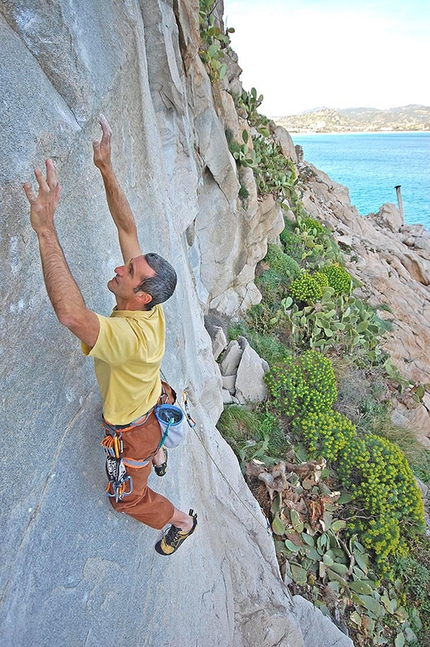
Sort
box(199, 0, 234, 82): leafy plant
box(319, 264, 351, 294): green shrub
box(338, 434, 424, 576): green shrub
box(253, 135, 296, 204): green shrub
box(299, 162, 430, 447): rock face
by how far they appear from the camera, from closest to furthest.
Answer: box(338, 434, 424, 576): green shrub, box(199, 0, 234, 82): leafy plant, box(253, 135, 296, 204): green shrub, box(319, 264, 351, 294): green shrub, box(299, 162, 430, 447): rock face

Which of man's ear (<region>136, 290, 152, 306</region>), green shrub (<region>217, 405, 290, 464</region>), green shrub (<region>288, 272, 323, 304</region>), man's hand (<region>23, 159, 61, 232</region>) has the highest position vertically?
man's hand (<region>23, 159, 61, 232</region>)

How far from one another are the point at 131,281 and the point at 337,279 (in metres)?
9.97

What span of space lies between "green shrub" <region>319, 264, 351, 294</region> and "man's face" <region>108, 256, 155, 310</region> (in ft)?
31.9

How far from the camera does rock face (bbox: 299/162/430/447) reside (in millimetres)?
11844

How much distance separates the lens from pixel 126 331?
2383mm

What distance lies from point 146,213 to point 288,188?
27.2 feet

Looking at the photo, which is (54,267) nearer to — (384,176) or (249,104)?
(249,104)

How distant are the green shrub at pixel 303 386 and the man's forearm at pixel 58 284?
641 centimetres

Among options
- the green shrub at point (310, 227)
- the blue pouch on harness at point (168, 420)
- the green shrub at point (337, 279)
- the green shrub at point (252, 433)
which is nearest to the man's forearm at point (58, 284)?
the blue pouch on harness at point (168, 420)

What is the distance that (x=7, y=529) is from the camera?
7.93 feet

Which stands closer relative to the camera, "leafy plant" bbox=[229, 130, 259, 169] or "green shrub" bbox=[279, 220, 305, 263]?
"leafy plant" bbox=[229, 130, 259, 169]

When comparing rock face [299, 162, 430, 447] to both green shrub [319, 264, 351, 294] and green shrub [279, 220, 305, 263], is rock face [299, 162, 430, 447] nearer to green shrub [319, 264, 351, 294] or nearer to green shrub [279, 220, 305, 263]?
green shrub [319, 264, 351, 294]

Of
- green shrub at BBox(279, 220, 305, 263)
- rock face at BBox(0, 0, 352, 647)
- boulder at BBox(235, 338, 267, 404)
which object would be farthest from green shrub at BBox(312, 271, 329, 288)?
rock face at BBox(0, 0, 352, 647)

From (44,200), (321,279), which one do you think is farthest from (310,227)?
(44,200)
